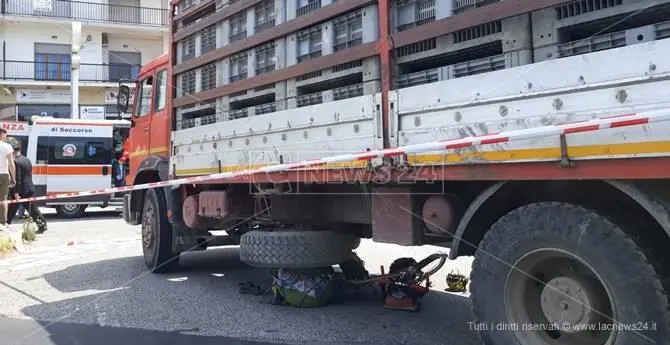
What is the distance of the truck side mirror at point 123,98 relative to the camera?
807 centimetres

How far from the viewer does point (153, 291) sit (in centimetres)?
629

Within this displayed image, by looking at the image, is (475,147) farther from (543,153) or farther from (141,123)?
(141,123)

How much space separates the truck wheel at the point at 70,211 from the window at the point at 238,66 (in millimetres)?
12066

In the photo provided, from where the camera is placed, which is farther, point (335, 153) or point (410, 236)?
point (335, 153)

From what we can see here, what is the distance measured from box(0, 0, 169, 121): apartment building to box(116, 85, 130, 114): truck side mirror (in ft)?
68.8

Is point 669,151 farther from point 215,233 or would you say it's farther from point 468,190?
point 215,233

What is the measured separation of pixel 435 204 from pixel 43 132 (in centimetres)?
1476

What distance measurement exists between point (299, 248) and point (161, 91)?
127 inches

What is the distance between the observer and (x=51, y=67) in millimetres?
28891

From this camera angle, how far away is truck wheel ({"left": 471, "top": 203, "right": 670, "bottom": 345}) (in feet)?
9.12

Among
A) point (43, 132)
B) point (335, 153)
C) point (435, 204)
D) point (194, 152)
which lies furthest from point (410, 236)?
point (43, 132)

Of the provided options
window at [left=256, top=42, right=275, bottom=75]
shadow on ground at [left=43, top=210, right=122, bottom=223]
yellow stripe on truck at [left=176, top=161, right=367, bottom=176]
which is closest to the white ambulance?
shadow on ground at [left=43, top=210, right=122, bottom=223]

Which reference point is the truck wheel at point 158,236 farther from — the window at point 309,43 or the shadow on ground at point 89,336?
the window at point 309,43

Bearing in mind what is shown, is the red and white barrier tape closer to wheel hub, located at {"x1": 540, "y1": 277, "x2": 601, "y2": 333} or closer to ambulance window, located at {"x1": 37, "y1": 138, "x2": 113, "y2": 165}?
wheel hub, located at {"x1": 540, "y1": 277, "x2": 601, "y2": 333}
